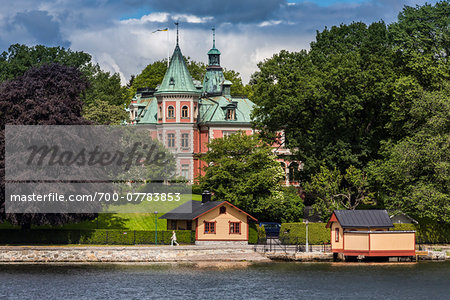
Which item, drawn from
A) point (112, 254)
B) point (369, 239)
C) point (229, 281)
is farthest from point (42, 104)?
point (369, 239)

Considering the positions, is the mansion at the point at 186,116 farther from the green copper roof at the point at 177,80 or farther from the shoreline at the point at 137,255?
the shoreline at the point at 137,255

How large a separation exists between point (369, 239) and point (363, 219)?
223 cm

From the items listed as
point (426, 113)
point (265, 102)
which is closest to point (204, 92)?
point (265, 102)

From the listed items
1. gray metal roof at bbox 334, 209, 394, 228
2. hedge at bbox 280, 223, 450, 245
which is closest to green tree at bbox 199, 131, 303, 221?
hedge at bbox 280, 223, 450, 245

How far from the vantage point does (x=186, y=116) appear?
101 meters

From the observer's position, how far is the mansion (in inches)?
3935

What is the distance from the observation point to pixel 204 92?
4350 inches

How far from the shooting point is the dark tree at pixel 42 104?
6575 centimetres

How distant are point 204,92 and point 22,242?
46.8m

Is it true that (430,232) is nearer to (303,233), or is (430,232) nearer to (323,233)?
(323,233)

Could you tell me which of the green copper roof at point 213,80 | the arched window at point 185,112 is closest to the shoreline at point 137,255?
the arched window at point 185,112

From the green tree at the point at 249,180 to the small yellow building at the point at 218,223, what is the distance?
3.97 meters

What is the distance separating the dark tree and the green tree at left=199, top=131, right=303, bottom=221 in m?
12.6

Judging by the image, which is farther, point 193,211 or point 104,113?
point 104,113
